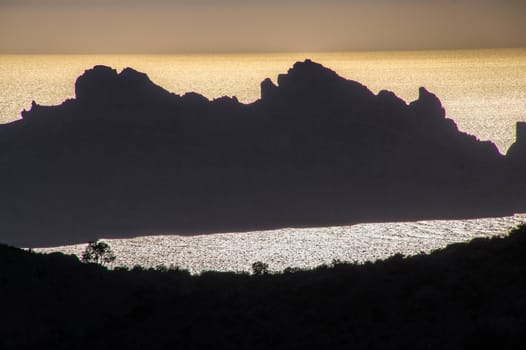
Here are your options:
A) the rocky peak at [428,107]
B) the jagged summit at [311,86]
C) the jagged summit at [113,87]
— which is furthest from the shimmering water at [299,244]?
the jagged summit at [113,87]

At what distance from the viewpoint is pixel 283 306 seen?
50.0ft

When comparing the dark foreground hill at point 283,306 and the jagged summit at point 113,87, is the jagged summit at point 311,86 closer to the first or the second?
the jagged summit at point 113,87

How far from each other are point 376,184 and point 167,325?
5223 centimetres

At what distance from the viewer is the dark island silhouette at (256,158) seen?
202ft

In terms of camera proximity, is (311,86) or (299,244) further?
(311,86)

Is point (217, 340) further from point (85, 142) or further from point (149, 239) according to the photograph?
point (85, 142)

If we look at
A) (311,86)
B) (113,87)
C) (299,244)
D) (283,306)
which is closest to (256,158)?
(311,86)

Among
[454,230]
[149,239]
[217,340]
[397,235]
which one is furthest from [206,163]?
[217,340]

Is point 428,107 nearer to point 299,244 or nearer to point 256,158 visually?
point 256,158

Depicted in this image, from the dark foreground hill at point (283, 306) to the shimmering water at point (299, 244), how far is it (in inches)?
1193

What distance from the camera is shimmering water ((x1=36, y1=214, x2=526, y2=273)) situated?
49.6 m

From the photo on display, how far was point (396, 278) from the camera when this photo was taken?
15.9m

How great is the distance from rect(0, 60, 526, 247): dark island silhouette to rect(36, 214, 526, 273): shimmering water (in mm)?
2124

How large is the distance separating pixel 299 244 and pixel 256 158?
1299 centimetres
